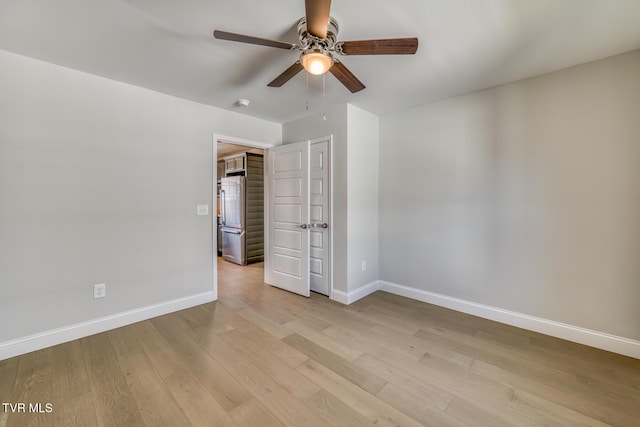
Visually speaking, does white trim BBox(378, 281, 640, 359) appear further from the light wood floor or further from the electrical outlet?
the electrical outlet

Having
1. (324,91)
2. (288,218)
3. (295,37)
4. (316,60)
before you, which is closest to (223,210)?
(288,218)

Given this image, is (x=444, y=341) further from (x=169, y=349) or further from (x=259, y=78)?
(x=259, y=78)

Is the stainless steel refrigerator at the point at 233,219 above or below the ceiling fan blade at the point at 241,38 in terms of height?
below

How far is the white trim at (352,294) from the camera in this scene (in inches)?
131

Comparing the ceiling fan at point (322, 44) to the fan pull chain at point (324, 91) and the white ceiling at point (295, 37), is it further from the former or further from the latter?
the fan pull chain at point (324, 91)

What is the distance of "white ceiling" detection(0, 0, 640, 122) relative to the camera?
168cm

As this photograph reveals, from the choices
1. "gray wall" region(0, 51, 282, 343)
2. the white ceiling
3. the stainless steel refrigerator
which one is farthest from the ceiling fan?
the stainless steel refrigerator

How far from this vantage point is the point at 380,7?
5.46 ft

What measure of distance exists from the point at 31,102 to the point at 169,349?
2.46 m

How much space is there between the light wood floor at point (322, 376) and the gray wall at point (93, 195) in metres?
0.47

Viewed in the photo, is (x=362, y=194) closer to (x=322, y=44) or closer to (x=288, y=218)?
(x=288, y=218)

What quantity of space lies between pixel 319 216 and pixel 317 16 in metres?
2.47

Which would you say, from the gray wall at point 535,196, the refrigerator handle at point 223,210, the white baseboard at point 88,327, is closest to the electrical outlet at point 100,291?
the white baseboard at point 88,327

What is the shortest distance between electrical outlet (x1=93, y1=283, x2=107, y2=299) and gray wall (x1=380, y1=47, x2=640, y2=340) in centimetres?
346
